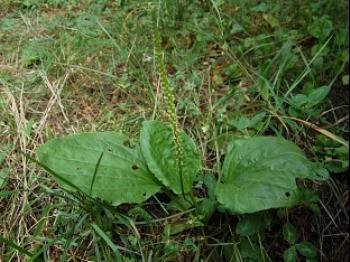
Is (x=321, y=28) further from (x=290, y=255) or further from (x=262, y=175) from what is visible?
(x=290, y=255)

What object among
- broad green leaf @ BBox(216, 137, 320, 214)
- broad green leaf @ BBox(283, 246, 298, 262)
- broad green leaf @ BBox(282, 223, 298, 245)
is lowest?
broad green leaf @ BBox(283, 246, 298, 262)

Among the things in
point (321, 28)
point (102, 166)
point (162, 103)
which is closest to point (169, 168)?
point (102, 166)

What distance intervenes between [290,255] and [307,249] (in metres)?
0.07

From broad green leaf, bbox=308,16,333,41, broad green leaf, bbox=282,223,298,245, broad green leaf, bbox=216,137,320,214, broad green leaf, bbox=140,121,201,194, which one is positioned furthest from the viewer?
broad green leaf, bbox=308,16,333,41

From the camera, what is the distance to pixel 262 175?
5.57ft

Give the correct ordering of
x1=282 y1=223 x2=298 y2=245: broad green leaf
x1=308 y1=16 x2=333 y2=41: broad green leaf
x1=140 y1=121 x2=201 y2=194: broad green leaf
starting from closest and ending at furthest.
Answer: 1. x1=282 y1=223 x2=298 y2=245: broad green leaf
2. x1=140 y1=121 x2=201 y2=194: broad green leaf
3. x1=308 y1=16 x2=333 y2=41: broad green leaf

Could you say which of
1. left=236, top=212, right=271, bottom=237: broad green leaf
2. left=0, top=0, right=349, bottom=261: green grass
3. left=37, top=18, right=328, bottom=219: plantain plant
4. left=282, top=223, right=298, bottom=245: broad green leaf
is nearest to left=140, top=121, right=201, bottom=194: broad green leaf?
left=37, top=18, right=328, bottom=219: plantain plant

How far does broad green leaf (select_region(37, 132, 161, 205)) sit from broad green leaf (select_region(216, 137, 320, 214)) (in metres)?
0.32

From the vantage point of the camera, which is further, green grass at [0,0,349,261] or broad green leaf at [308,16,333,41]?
broad green leaf at [308,16,333,41]

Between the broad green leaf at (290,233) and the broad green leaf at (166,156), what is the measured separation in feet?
1.33

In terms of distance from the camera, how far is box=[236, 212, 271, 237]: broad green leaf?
1.72 metres

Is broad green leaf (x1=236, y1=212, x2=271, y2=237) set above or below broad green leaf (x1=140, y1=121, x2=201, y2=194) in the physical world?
below

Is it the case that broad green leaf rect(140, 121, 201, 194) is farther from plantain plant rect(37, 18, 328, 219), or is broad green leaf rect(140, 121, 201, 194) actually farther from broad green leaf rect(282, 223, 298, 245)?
broad green leaf rect(282, 223, 298, 245)

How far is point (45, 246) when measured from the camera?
176 centimetres
